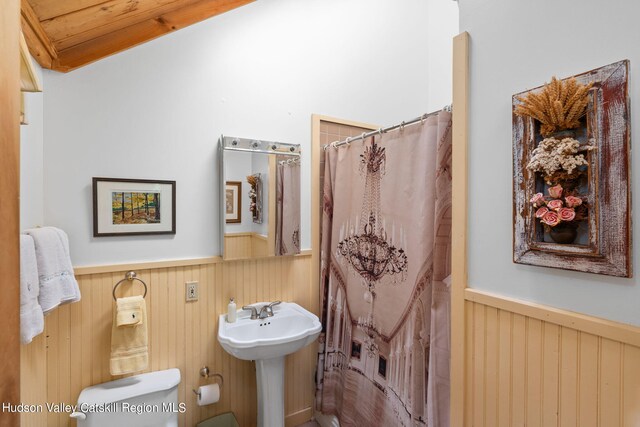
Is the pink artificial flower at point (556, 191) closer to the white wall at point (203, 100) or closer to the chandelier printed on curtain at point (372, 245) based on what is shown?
the chandelier printed on curtain at point (372, 245)

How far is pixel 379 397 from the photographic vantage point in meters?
1.74

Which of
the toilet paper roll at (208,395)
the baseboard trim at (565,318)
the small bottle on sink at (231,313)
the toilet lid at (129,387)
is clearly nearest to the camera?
the baseboard trim at (565,318)

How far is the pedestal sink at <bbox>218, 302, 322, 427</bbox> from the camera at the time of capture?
64.8 inches

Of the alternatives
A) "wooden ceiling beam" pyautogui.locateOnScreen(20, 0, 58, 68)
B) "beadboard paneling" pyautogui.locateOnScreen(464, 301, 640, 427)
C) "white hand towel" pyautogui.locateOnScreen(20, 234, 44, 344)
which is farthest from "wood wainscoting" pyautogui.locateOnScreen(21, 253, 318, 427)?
"beadboard paneling" pyautogui.locateOnScreen(464, 301, 640, 427)

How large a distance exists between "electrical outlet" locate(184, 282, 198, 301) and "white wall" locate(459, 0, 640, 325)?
4.98 ft

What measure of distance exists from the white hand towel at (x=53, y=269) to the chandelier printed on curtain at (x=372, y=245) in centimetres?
148

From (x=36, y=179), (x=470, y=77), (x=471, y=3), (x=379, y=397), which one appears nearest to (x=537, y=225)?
(x=470, y=77)

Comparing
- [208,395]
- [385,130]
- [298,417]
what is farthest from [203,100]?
[298,417]

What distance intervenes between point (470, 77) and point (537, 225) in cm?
64

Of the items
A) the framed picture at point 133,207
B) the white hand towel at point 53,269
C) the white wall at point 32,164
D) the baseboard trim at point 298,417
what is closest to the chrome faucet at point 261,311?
the framed picture at point 133,207

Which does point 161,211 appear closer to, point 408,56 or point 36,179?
point 36,179

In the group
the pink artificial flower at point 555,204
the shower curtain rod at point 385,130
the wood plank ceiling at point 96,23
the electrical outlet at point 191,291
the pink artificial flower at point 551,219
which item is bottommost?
the electrical outlet at point 191,291

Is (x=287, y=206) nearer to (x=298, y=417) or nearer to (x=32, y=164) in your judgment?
(x=32, y=164)

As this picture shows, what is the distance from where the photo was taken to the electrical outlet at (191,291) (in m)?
1.83
